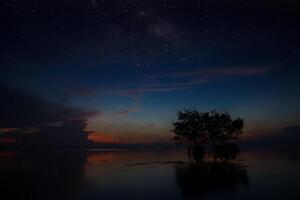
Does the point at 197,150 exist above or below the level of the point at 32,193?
above

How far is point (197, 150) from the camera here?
84938mm

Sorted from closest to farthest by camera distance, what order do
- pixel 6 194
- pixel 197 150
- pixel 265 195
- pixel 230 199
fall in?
1. pixel 230 199
2. pixel 265 195
3. pixel 6 194
4. pixel 197 150

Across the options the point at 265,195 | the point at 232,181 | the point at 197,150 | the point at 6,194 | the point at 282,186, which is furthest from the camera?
the point at 197,150

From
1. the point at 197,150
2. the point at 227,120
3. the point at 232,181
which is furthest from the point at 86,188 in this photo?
the point at 227,120

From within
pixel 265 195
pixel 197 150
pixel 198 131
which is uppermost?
pixel 198 131

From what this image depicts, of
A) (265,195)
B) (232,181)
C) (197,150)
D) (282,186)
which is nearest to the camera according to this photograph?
(265,195)

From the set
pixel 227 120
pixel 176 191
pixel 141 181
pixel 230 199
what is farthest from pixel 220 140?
pixel 230 199

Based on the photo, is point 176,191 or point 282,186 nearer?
point 176,191

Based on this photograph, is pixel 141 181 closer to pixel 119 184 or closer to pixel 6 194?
pixel 119 184

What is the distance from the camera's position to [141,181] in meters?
49.9

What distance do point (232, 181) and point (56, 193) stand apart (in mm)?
24011

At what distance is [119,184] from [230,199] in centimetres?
2019

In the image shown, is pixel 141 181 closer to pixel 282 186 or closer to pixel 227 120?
pixel 282 186

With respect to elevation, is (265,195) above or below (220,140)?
below
